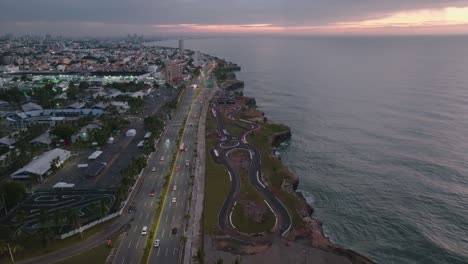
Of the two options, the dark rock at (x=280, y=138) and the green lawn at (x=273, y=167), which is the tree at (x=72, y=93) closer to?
the green lawn at (x=273, y=167)

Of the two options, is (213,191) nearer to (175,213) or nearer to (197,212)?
(197,212)

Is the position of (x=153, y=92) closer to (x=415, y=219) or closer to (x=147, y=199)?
(x=147, y=199)

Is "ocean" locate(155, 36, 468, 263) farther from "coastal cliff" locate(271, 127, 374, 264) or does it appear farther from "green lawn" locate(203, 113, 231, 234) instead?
"green lawn" locate(203, 113, 231, 234)

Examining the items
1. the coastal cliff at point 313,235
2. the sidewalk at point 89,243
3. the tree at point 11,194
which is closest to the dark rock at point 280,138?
the coastal cliff at point 313,235

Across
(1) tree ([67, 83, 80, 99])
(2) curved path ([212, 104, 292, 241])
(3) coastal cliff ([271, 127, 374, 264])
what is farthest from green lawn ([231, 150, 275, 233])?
(1) tree ([67, 83, 80, 99])

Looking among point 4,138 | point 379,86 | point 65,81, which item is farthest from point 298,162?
point 65,81

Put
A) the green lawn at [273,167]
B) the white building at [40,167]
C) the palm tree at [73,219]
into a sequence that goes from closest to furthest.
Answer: the palm tree at [73,219], the green lawn at [273,167], the white building at [40,167]
